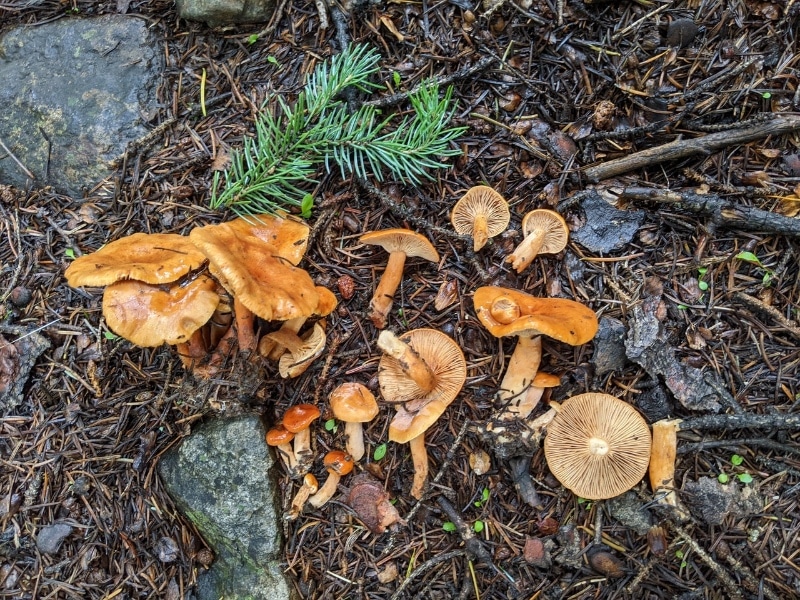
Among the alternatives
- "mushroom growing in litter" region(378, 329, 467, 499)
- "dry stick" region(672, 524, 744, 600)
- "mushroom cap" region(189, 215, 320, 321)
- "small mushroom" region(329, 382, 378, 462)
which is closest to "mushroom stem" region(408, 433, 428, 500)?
"mushroom growing in litter" region(378, 329, 467, 499)

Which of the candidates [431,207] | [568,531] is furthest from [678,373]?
[431,207]

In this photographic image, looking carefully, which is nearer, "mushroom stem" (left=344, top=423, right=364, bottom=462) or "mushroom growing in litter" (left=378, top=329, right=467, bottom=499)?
"mushroom growing in litter" (left=378, top=329, right=467, bottom=499)

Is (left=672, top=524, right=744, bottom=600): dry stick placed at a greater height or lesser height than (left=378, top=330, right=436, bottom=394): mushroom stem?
lesser

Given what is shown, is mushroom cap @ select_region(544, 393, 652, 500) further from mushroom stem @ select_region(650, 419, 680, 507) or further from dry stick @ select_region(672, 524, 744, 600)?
dry stick @ select_region(672, 524, 744, 600)

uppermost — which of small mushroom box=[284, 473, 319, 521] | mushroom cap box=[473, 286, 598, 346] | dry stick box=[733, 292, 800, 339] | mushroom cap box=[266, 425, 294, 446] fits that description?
mushroom cap box=[473, 286, 598, 346]

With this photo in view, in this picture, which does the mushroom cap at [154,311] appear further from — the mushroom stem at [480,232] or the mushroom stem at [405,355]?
the mushroom stem at [480,232]

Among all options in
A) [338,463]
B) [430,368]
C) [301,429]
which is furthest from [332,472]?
[430,368]

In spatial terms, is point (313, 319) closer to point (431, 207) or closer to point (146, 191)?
point (431, 207)
